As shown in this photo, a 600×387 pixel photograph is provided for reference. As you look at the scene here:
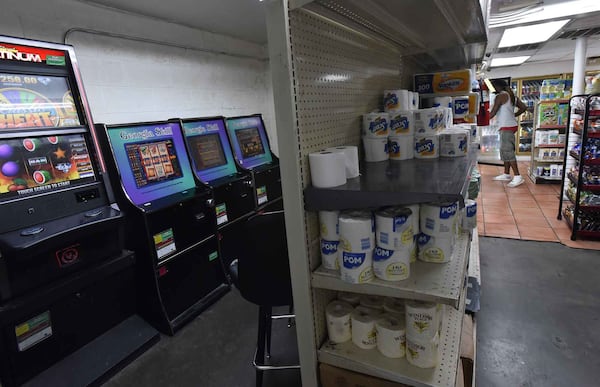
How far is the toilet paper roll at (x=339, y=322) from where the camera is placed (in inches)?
52.2

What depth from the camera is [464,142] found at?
5.27 ft

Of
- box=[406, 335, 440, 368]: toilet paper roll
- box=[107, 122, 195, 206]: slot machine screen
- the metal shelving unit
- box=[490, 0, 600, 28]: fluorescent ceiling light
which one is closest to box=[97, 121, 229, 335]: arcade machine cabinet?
box=[107, 122, 195, 206]: slot machine screen

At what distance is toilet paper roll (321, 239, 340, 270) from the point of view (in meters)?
1.24

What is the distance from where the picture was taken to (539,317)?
2611mm

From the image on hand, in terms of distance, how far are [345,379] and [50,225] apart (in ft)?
5.57

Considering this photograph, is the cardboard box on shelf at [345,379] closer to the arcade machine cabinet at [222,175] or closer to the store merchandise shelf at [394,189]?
the store merchandise shelf at [394,189]

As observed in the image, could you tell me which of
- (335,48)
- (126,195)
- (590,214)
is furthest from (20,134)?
(590,214)

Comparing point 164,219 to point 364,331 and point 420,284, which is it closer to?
point 364,331

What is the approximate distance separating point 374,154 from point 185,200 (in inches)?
67.2

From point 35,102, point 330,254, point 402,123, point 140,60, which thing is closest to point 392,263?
point 330,254

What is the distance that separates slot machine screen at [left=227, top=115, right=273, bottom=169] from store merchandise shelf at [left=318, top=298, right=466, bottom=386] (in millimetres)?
2699

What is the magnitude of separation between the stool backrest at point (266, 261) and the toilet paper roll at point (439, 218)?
0.75 m

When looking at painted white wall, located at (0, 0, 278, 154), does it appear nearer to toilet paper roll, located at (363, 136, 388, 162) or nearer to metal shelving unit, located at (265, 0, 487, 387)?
metal shelving unit, located at (265, 0, 487, 387)

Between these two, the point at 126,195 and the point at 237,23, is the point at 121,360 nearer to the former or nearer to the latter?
the point at 126,195
